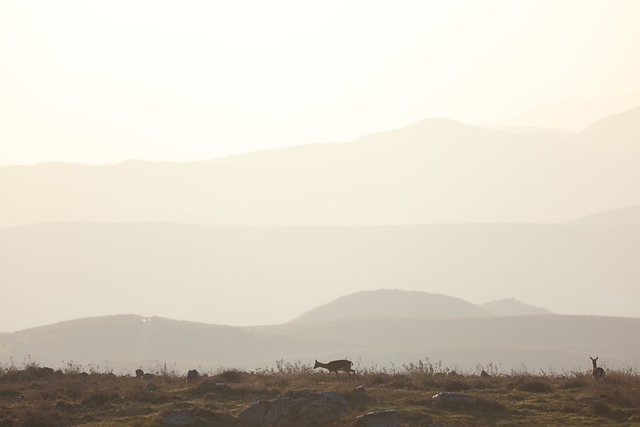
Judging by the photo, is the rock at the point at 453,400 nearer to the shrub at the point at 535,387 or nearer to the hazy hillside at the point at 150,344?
the shrub at the point at 535,387

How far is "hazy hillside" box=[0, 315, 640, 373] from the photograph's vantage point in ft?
303

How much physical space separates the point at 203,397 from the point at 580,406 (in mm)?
9710

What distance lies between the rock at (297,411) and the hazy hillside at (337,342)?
68448 millimetres

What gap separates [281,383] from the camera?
2467 cm

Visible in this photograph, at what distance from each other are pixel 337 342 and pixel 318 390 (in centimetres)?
8060

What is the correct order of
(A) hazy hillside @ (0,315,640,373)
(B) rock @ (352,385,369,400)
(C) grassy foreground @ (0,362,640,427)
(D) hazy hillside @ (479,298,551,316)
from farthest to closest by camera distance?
(D) hazy hillside @ (479,298,551,316), (A) hazy hillside @ (0,315,640,373), (B) rock @ (352,385,369,400), (C) grassy foreground @ (0,362,640,427)

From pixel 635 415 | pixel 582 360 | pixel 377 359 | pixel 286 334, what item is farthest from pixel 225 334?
pixel 635 415

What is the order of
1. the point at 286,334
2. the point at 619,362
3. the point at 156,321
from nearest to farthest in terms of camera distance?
1. the point at 619,362
2. the point at 286,334
3. the point at 156,321

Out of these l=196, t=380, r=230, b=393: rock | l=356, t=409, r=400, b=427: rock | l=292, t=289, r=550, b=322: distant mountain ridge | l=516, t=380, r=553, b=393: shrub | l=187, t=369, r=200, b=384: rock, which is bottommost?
l=356, t=409, r=400, b=427: rock

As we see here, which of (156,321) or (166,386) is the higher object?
(156,321)

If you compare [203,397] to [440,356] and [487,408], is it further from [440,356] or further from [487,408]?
[440,356]

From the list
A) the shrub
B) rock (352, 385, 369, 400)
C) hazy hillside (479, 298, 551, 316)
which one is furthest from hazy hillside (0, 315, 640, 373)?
rock (352, 385, 369, 400)

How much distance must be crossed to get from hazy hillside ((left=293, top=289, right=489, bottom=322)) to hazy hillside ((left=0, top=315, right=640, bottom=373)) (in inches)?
481

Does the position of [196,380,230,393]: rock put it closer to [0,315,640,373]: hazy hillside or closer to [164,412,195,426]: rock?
[164,412,195,426]: rock
